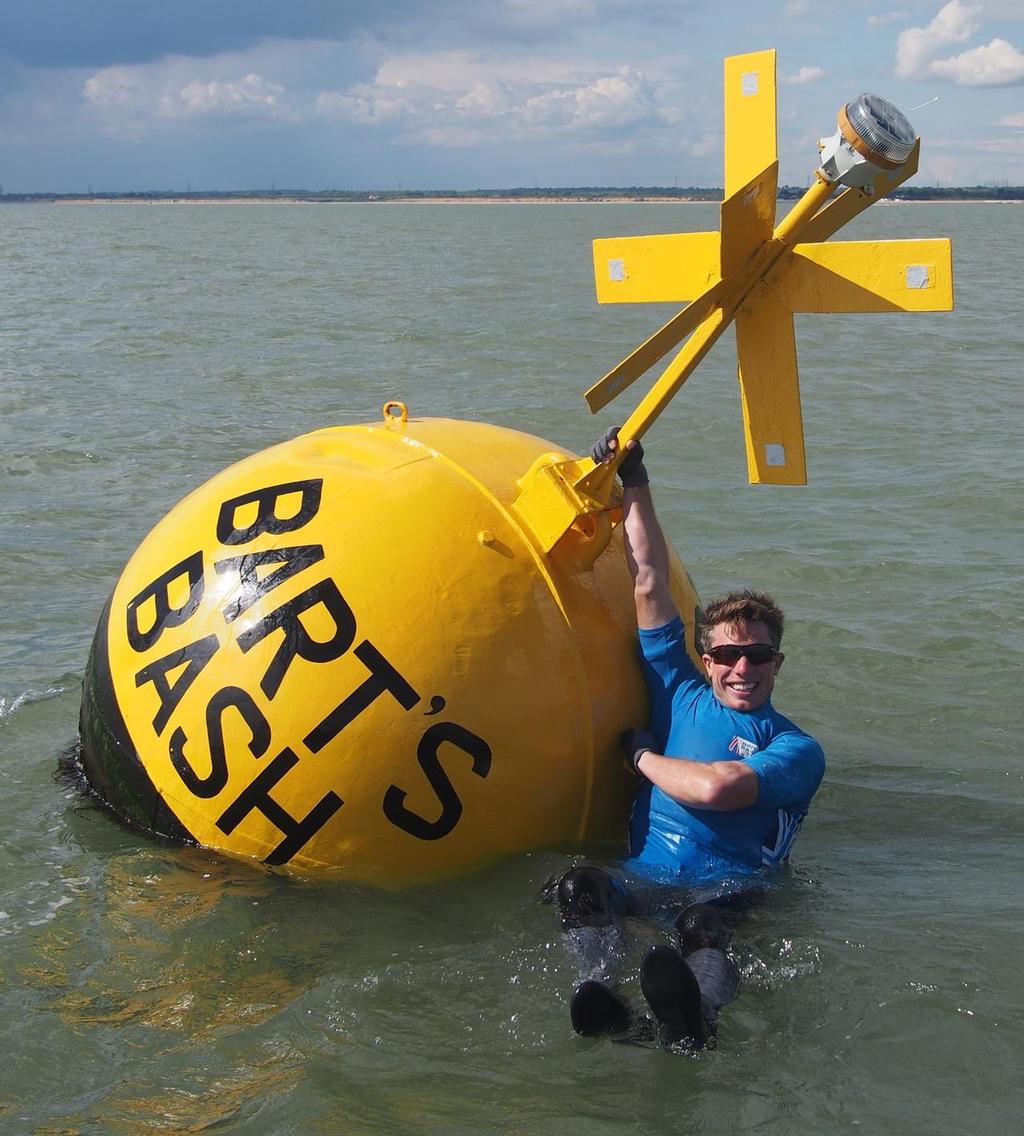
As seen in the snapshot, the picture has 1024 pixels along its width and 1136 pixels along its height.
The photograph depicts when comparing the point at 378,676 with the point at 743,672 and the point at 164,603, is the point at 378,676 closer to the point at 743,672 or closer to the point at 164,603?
the point at 164,603

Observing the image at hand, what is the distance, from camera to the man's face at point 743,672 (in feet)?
15.0

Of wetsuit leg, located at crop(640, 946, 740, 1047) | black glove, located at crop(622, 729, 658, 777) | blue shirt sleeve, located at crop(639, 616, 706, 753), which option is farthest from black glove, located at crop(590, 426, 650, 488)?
wetsuit leg, located at crop(640, 946, 740, 1047)

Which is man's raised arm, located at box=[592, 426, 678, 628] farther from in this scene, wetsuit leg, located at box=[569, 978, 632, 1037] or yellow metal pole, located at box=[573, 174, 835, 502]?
wetsuit leg, located at box=[569, 978, 632, 1037]

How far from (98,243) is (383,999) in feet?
173

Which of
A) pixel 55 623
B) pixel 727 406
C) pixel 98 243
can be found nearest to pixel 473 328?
pixel 727 406

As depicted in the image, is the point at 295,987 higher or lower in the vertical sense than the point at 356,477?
lower

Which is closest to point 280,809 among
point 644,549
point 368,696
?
point 368,696

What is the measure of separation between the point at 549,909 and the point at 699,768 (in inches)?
26.1

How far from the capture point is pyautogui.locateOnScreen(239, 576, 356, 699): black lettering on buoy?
4344 millimetres

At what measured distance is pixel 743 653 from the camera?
4562mm

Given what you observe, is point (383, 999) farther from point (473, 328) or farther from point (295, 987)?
point (473, 328)

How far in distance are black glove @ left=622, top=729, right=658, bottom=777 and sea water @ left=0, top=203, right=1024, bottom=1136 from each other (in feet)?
1.37

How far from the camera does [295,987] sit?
4293 mm

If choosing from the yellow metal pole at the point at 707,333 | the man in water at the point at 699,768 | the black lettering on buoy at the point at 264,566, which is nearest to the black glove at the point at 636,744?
the man in water at the point at 699,768
